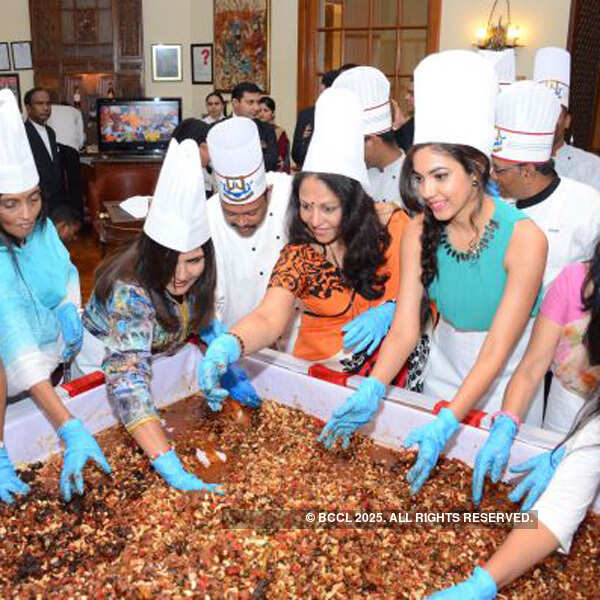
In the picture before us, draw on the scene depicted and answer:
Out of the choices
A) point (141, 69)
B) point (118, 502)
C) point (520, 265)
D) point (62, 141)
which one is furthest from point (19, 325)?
point (141, 69)

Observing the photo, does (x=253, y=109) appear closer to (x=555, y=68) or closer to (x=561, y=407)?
(x=555, y=68)

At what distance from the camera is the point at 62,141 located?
6477 mm

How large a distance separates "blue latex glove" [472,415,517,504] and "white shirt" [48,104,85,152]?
5.99 meters

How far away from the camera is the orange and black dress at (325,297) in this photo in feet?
5.26

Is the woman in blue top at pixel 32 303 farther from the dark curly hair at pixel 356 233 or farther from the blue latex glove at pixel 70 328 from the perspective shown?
the dark curly hair at pixel 356 233

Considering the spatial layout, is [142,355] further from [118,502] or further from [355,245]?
[355,245]

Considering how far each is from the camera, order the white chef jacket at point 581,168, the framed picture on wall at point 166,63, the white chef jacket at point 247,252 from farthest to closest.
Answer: the framed picture on wall at point 166,63
the white chef jacket at point 581,168
the white chef jacket at point 247,252

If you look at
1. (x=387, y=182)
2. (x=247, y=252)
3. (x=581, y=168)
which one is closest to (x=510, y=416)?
(x=247, y=252)

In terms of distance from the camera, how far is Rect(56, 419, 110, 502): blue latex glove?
1243 millimetres

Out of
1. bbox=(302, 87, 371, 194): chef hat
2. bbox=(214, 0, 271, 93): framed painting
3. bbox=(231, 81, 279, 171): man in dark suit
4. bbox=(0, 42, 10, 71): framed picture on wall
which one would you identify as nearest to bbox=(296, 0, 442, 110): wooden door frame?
bbox=(214, 0, 271, 93): framed painting

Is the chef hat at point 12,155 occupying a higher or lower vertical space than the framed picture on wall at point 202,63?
lower

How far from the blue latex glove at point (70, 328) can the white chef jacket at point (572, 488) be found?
1.21 metres

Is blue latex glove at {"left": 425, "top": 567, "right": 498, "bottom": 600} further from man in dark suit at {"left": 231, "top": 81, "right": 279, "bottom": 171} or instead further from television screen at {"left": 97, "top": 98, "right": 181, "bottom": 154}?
television screen at {"left": 97, "top": 98, "right": 181, "bottom": 154}

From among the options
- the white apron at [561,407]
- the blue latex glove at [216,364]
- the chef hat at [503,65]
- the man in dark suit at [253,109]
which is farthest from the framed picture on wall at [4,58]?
the white apron at [561,407]
